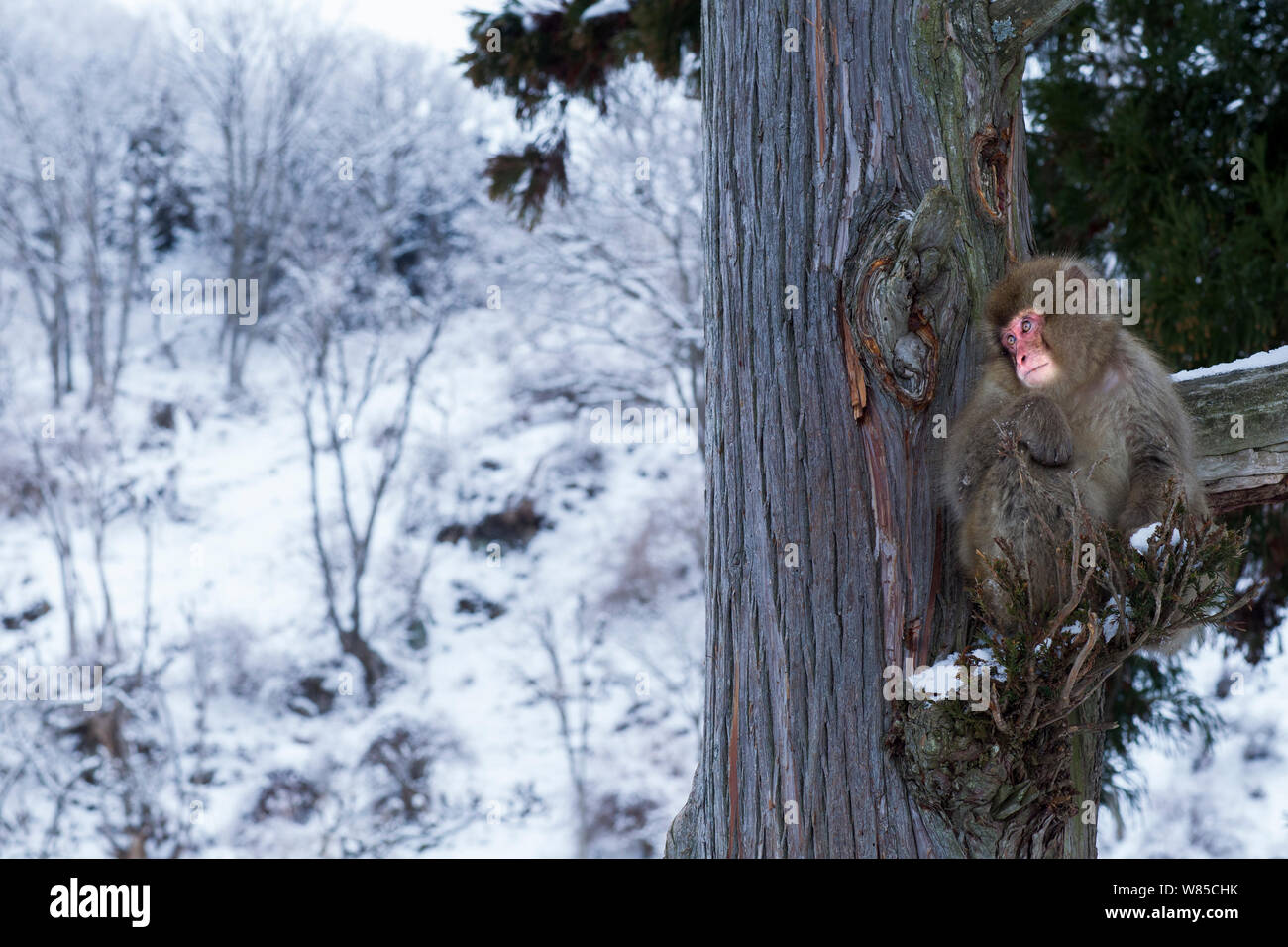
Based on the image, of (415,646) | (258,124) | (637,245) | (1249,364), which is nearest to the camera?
(1249,364)

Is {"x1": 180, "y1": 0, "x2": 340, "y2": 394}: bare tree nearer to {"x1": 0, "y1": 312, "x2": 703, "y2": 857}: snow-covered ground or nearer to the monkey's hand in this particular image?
{"x1": 0, "y1": 312, "x2": 703, "y2": 857}: snow-covered ground

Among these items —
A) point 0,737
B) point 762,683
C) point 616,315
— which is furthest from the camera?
point 616,315

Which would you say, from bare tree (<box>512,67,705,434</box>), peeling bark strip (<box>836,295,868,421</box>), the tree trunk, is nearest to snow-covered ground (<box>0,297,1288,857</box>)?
bare tree (<box>512,67,705,434</box>)

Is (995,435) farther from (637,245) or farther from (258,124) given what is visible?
(258,124)

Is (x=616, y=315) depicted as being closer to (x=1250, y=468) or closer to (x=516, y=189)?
(x=516, y=189)

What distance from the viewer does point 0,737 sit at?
13242 mm

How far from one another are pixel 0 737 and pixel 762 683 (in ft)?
44.8

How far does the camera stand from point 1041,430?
2738mm

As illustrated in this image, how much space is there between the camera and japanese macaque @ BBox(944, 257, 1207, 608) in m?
2.65

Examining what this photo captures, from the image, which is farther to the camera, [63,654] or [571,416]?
[571,416]

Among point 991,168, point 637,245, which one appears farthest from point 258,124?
point 991,168

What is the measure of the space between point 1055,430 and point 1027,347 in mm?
227

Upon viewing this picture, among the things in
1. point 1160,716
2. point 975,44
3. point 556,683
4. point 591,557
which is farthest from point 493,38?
point 591,557

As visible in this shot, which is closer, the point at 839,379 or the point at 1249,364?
the point at 839,379
